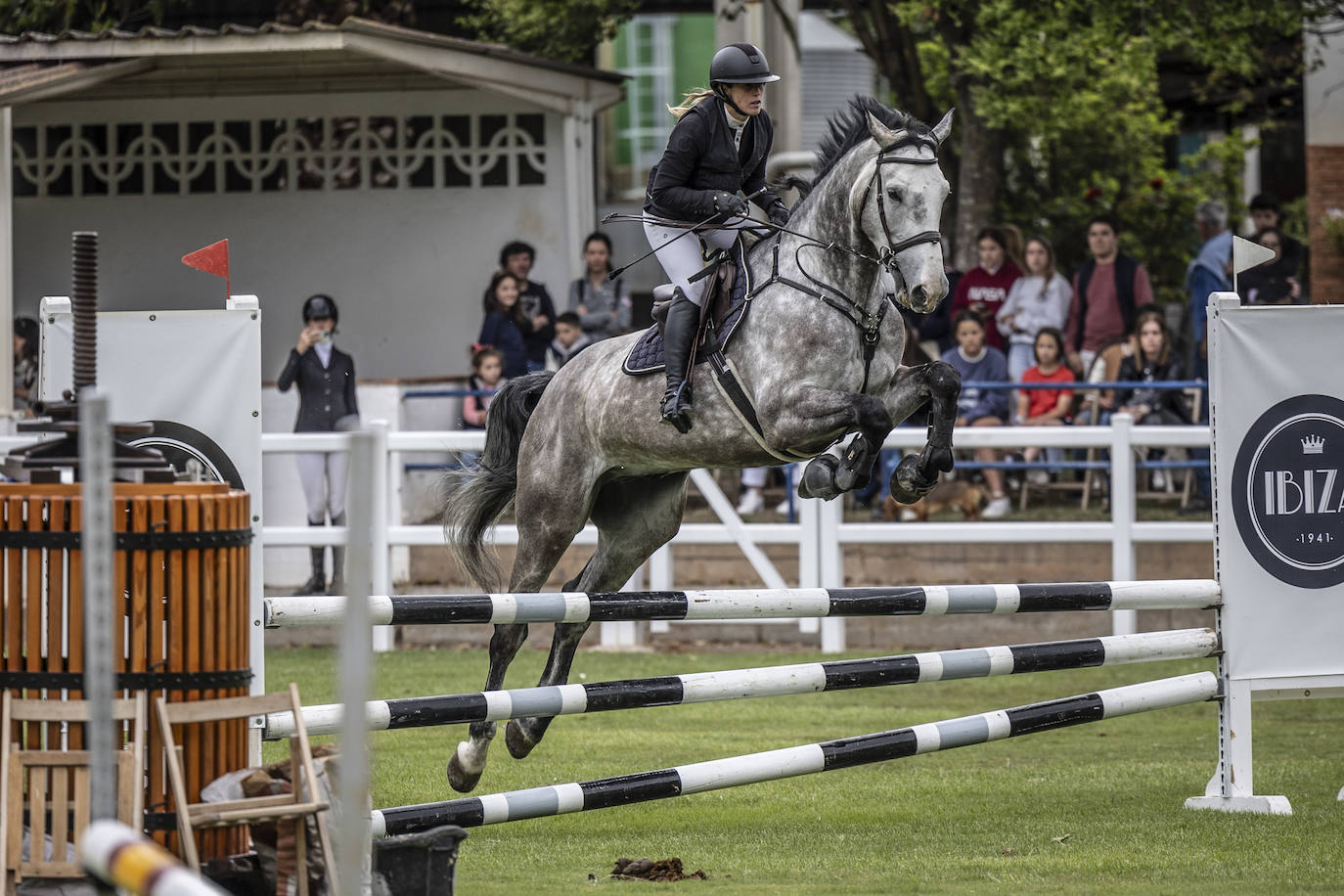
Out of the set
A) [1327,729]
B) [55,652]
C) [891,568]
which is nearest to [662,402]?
[55,652]

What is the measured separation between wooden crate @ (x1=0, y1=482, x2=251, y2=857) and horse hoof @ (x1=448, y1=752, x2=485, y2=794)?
7.29 feet

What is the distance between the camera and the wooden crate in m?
3.86

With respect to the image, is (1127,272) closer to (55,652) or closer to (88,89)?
(88,89)

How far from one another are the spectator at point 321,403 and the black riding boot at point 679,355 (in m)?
5.36

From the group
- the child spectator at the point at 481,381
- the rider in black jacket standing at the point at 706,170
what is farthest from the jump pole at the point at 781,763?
the child spectator at the point at 481,381

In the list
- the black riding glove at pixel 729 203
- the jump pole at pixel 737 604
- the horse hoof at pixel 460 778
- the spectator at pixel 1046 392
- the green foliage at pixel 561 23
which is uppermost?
the green foliage at pixel 561 23

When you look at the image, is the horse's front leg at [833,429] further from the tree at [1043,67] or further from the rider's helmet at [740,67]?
the tree at [1043,67]

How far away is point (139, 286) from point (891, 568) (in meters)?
6.76

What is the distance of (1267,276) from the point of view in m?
11.9

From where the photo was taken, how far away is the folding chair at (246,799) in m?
3.78

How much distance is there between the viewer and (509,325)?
12211 millimetres

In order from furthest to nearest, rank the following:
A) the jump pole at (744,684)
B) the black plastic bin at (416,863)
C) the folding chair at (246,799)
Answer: the jump pole at (744,684), the black plastic bin at (416,863), the folding chair at (246,799)

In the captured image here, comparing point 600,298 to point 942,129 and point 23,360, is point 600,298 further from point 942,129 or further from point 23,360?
point 942,129

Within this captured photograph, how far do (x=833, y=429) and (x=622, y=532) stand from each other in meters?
1.21
